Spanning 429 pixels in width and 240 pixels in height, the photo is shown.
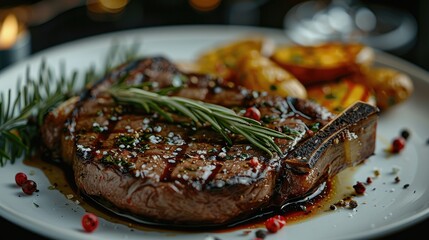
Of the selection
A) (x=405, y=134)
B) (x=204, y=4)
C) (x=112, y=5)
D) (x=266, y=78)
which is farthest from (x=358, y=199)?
(x=112, y=5)

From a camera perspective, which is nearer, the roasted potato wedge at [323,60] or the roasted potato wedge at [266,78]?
the roasted potato wedge at [266,78]

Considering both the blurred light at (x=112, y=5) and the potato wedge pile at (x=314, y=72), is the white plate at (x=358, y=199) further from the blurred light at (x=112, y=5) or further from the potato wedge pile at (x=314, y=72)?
the blurred light at (x=112, y=5)

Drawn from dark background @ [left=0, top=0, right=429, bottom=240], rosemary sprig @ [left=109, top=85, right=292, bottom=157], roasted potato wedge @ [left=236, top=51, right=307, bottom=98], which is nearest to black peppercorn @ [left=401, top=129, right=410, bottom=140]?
roasted potato wedge @ [left=236, top=51, right=307, bottom=98]

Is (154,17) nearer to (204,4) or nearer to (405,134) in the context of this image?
(204,4)

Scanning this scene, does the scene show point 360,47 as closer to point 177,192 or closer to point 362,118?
point 362,118

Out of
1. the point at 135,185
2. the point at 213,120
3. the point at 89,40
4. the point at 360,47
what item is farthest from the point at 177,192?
the point at 89,40

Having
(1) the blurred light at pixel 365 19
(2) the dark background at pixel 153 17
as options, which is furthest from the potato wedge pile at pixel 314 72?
(1) the blurred light at pixel 365 19
